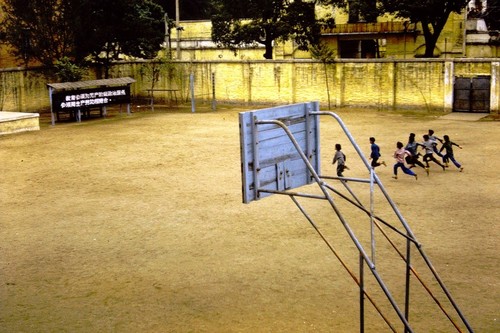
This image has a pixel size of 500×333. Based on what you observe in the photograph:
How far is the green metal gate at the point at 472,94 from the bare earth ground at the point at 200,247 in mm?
9401

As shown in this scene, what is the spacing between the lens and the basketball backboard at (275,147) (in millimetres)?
8695

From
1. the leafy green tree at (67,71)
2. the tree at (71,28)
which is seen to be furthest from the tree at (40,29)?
the leafy green tree at (67,71)

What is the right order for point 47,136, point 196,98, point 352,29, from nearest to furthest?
point 47,136
point 196,98
point 352,29

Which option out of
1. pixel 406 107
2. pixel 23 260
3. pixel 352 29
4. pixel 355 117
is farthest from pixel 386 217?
pixel 352 29

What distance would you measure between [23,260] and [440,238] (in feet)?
29.1

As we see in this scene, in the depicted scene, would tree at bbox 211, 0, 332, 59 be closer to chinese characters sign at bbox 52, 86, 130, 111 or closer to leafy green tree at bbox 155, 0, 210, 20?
chinese characters sign at bbox 52, 86, 130, 111

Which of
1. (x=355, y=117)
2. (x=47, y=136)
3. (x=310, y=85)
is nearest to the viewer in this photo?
(x=47, y=136)

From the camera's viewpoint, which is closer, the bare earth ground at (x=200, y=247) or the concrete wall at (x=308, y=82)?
the bare earth ground at (x=200, y=247)

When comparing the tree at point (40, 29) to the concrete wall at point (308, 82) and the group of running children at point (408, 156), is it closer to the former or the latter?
the concrete wall at point (308, 82)

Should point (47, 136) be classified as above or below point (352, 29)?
below

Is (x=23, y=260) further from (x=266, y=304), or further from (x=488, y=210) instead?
(x=488, y=210)

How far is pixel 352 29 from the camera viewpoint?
5147cm

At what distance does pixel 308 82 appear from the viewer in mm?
37875

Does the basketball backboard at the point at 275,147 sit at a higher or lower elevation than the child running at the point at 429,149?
higher
